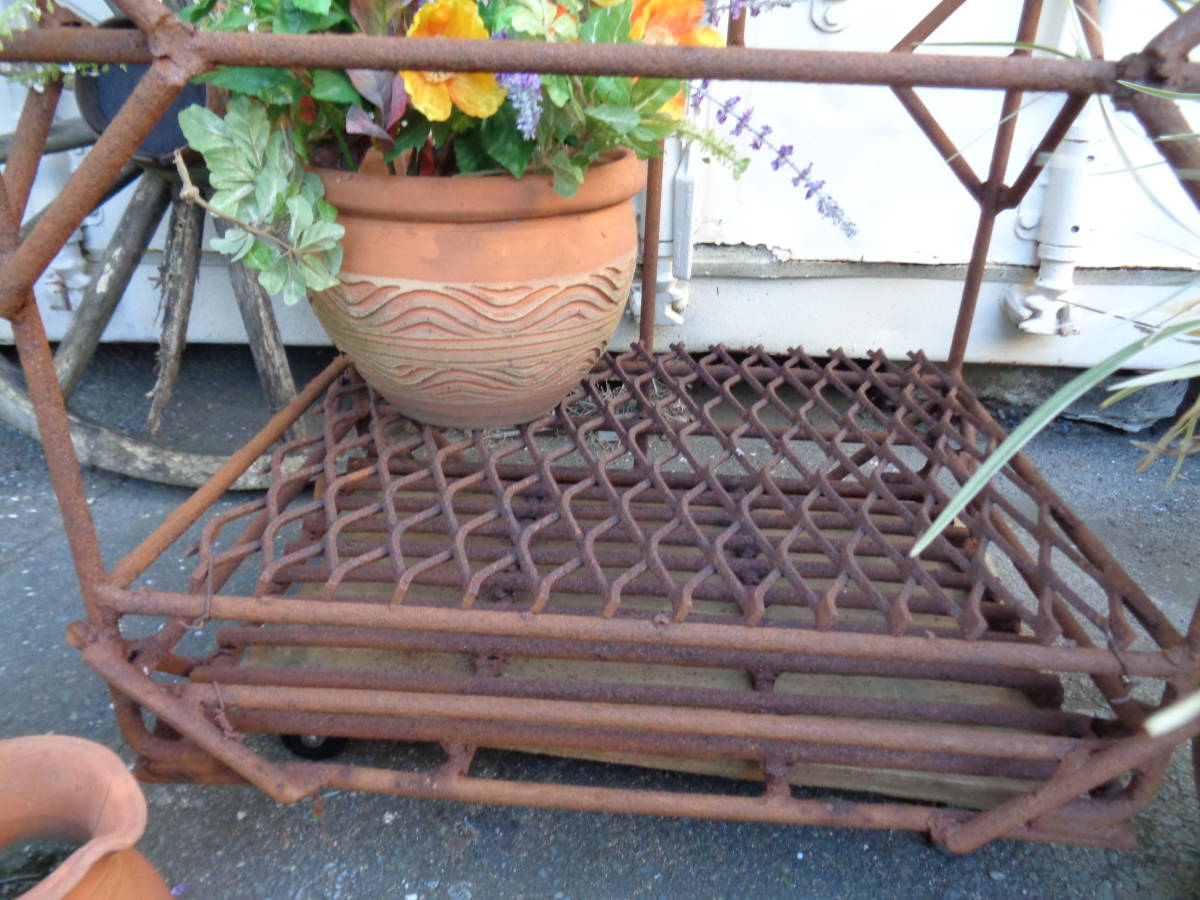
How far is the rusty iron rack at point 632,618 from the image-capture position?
2.41 ft

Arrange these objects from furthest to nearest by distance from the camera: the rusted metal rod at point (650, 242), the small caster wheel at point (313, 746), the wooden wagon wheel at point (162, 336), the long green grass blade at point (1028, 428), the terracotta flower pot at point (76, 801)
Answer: the wooden wagon wheel at point (162, 336), the rusted metal rod at point (650, 242), the small caster wheel at point (313, 746), the terracotta flower pot at point (76, 801), the long green grass blade at point (1028, 428)

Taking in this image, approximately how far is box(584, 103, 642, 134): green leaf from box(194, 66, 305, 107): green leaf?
0.34 metres

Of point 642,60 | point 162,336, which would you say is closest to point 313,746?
point 642,60

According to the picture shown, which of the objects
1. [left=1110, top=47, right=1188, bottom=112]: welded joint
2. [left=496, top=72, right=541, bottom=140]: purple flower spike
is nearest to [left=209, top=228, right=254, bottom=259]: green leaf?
[left=496, top=72, right=541, bottom=140]: purple flower spike

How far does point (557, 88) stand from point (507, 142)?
14cm

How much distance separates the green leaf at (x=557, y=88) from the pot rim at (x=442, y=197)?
0.15 m

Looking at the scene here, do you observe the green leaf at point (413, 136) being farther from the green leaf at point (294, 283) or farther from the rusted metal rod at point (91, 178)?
the rusted metal rod at point (91, 178)

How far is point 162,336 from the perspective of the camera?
6.58ft

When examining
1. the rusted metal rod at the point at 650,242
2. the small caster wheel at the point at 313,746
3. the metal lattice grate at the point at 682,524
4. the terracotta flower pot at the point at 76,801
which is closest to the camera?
the terracotta flower pot at the point at 76,801

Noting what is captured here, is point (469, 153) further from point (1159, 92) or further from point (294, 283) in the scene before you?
point (1159, 92)

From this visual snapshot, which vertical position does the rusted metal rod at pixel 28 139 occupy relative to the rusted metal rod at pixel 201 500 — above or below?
above

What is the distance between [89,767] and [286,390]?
124cm

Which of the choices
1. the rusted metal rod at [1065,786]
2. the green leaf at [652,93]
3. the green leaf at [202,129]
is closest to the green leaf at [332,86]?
the green leaf at [202,129]

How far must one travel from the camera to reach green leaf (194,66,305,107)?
36.8 inches
